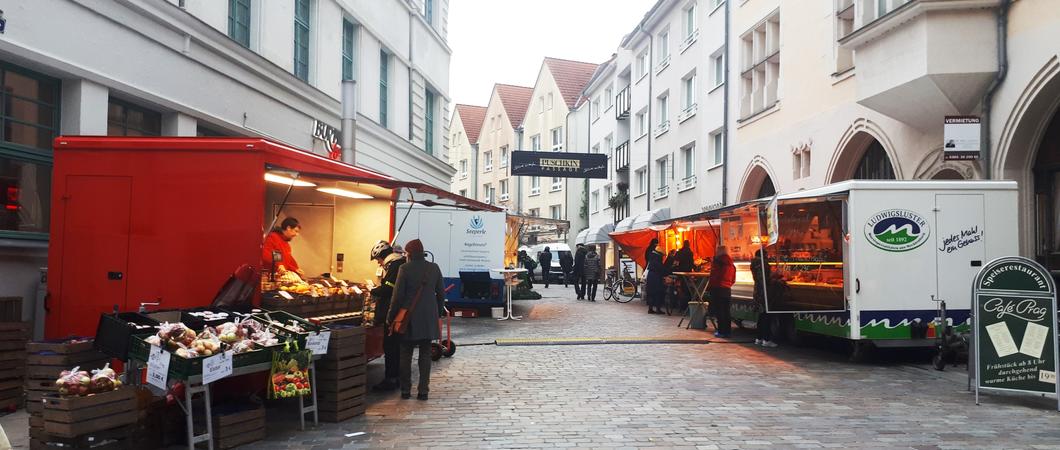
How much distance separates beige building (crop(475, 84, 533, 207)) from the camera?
63.0 meters

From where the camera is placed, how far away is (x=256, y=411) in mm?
6691

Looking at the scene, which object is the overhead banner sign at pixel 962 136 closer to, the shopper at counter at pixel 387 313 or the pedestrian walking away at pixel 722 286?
the pedestrian walking away at pixel 722 286

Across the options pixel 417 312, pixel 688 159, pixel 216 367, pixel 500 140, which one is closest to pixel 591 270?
pixel 688 159

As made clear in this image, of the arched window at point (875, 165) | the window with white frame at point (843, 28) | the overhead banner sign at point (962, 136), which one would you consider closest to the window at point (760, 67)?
the window with white frame at point (843, 28)

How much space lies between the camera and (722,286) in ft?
48.0

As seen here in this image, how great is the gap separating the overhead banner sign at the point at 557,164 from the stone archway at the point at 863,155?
14.0 metres

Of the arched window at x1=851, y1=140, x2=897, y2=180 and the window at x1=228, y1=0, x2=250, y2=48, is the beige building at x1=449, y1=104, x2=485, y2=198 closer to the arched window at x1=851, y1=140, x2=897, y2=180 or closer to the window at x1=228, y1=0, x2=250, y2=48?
the arched window at x1=851, y1=140, x2=897, y2=180

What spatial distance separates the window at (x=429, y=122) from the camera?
83.3 feet

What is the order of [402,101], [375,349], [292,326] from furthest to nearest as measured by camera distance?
1. [402,101]
2. [375,349]
3. [292,326]

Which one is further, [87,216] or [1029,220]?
[1029,220]

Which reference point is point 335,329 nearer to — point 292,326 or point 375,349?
point 292,326

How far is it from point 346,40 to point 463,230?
17.0ft

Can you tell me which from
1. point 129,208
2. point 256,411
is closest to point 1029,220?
point 256,411

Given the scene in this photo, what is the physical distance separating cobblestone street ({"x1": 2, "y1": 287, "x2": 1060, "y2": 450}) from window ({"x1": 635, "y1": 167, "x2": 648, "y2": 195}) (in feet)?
75.4
